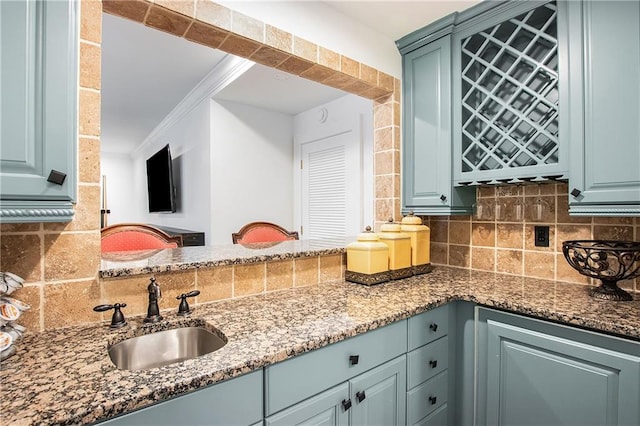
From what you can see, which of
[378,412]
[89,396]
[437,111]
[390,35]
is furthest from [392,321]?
[390,35]

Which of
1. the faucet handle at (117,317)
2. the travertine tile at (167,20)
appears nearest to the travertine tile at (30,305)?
the faucet handle at (117,317)

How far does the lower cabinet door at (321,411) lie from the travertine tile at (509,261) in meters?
1.31

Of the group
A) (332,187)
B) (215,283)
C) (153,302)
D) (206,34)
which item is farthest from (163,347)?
(332,187)

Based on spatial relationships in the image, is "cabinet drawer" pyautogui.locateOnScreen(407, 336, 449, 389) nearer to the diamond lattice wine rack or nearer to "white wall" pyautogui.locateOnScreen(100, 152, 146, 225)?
the diamond lattice wine rack

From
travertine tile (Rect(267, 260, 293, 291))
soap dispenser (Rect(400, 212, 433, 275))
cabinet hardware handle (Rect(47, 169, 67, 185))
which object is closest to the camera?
cabinet hardware handle (Rect(47, 169, 67, 185))

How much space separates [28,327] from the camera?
1009 millimetres

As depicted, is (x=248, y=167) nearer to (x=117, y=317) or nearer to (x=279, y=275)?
(x=279, y=275)

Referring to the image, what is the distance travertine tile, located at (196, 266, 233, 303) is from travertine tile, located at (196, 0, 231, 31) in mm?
1014

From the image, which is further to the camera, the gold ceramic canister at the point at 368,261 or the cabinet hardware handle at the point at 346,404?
the gold ceramic canister at the point at 368,261

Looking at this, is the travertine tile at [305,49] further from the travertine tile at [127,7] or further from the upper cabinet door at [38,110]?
the upper cabinet door at [38,110]

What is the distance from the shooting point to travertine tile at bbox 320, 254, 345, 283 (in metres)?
1.74

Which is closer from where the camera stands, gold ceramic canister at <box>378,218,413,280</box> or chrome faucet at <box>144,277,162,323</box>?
chrome faucet at <box>144,277,162,323</box>

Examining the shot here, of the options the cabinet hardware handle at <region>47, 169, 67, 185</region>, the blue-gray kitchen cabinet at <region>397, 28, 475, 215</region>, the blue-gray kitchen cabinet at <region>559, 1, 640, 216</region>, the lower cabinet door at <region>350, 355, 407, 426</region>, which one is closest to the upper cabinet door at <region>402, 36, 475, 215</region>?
the blue-gray kitchen cabinet at <region>397, 28, 475, 215</region>

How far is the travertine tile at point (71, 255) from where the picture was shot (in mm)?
1026
